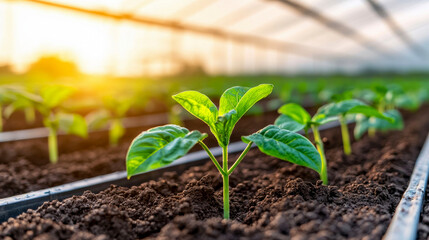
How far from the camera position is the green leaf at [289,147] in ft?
3.41

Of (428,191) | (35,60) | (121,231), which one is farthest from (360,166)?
(35,60)

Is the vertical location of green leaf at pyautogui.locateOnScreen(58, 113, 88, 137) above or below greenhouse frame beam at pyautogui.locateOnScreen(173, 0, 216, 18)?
below

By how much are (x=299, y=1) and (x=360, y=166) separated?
6006mm

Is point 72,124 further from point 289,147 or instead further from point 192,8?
point 192,8

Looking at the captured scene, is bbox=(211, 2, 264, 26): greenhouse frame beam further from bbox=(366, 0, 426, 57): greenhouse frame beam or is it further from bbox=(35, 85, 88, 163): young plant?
bbox=(35, 85, 88, 163): young plant

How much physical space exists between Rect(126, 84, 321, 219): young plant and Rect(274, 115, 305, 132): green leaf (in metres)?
0.30

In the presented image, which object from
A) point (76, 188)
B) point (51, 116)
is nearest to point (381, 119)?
point (76, 188)

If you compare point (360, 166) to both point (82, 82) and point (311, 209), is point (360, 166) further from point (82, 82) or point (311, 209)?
point (82, 82)

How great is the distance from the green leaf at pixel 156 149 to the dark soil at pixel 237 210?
0.23 m

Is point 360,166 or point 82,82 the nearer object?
point 360,166

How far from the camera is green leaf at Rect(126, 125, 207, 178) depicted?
975mm

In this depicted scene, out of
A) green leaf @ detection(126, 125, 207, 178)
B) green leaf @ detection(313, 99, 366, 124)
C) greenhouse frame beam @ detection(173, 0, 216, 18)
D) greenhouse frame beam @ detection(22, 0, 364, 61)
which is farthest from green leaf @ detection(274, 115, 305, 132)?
greenhouse frame beam @ detection(173, 0, 216, 18)

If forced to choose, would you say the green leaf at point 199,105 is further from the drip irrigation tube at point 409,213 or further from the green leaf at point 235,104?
the drip irrigation tube at point 409,213

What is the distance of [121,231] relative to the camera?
115 cm
